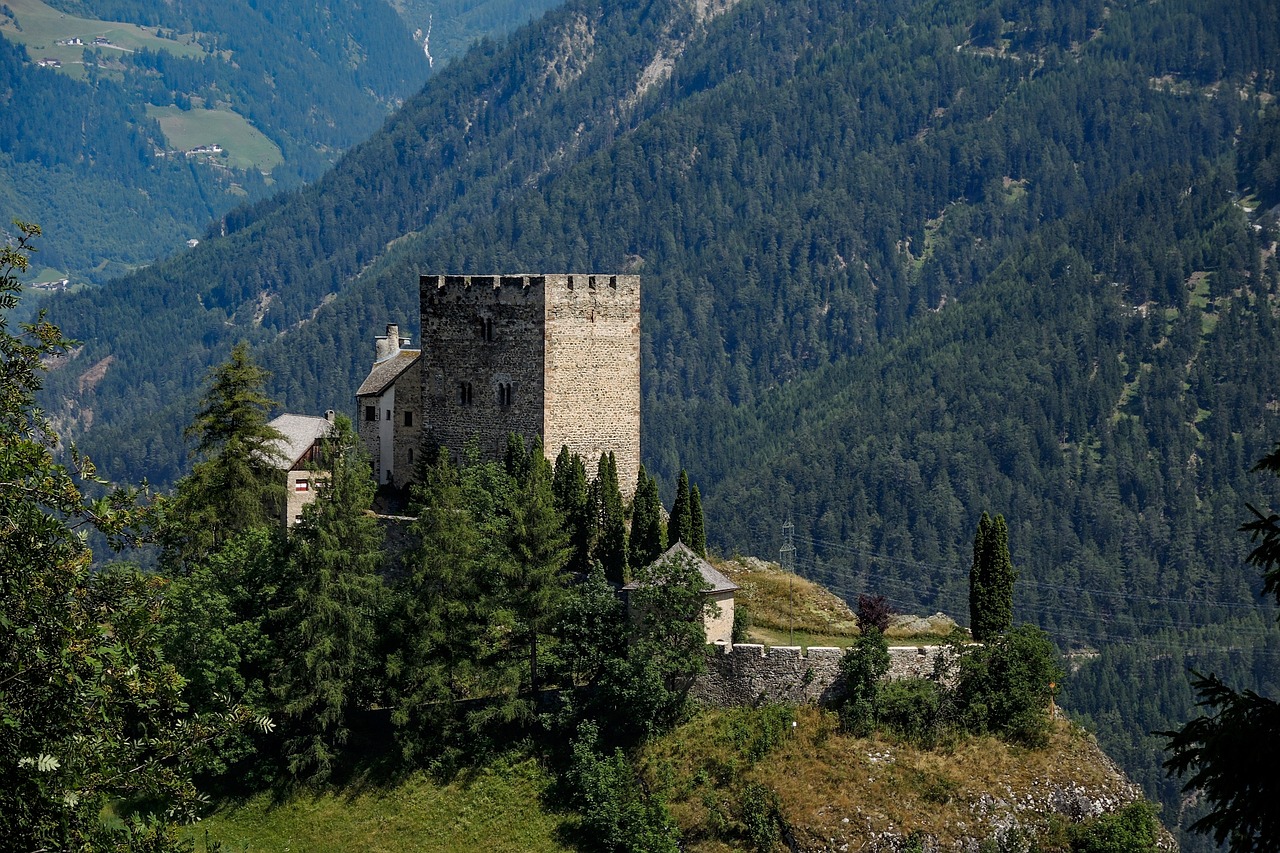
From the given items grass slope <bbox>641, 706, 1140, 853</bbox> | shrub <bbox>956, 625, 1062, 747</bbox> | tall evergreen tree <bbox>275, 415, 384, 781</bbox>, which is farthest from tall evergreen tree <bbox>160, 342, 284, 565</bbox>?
shrub <bbox>956, 625, 1062, 747</bbox>

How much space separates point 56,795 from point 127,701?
2.07m

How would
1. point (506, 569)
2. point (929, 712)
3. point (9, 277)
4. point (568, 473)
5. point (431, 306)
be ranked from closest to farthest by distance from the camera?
point (9, 277) → point (929, 712) → point (506, 569) → point (568, 473) → point (431, 306)

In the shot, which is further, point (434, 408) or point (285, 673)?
point (434, 408)

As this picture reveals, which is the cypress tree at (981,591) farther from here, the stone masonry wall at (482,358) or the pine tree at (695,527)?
the stone masonry wall at (482,358)

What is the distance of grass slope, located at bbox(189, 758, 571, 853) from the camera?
55.8 meters

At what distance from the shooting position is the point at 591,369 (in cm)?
7044

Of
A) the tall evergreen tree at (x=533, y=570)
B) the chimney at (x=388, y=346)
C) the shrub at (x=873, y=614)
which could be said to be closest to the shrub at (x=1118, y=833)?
the shrub at (x=873, y=614)

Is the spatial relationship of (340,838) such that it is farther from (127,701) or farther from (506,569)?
(127,701)

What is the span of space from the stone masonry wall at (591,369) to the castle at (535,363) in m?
0.04

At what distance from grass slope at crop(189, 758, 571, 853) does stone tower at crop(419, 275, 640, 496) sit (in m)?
15.5

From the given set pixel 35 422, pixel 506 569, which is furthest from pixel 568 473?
pixel 35 422

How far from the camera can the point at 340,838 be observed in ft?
187

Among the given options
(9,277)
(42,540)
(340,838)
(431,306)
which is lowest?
(340,838)

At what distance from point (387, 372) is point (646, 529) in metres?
18.0
